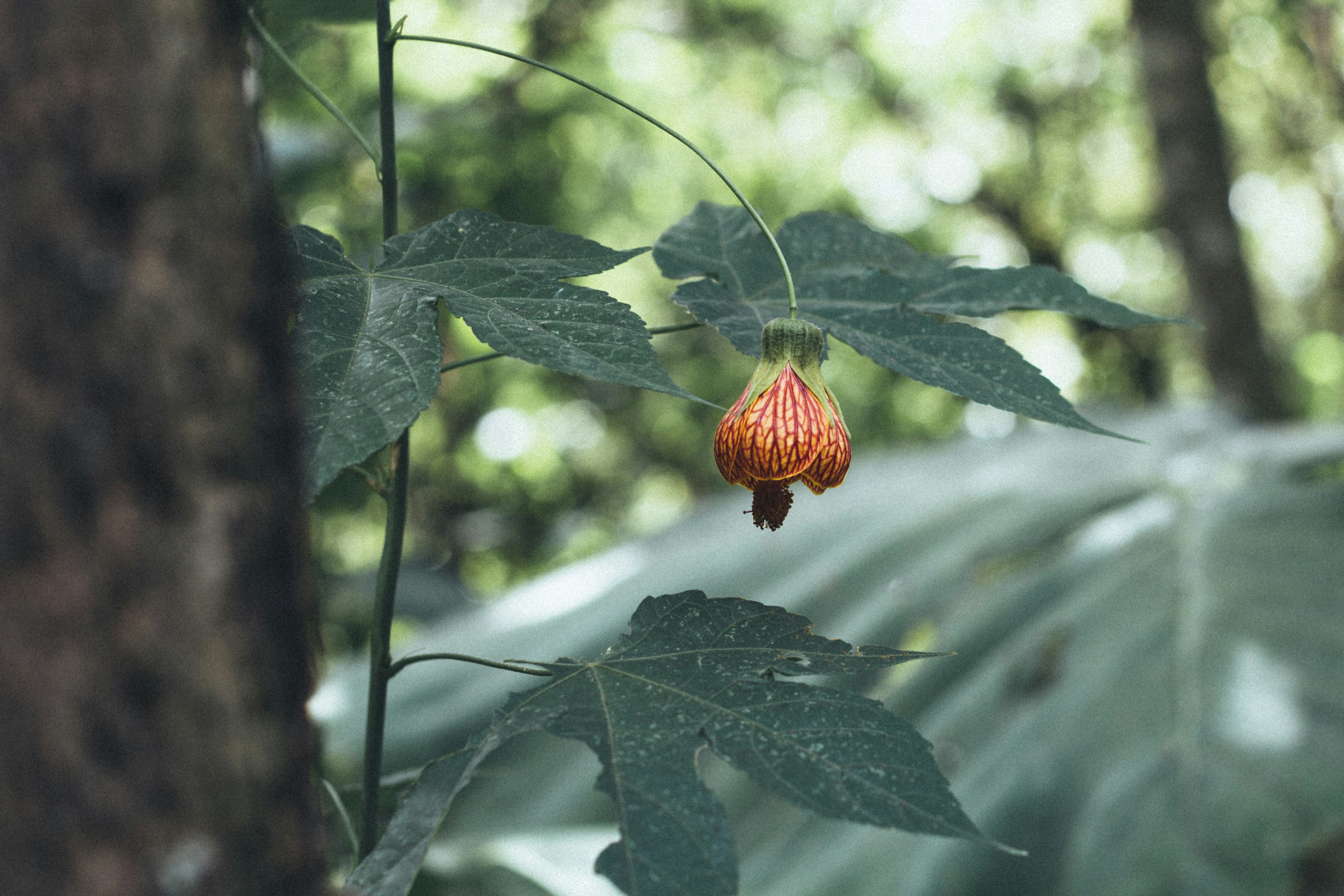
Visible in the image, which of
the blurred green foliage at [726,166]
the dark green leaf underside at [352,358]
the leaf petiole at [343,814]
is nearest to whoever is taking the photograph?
the dark green leaf underside at [352,358]

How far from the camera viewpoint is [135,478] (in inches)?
11.3

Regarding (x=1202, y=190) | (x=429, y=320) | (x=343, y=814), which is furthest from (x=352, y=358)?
(x=1202, y=190)

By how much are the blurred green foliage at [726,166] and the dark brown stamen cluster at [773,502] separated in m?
2.74

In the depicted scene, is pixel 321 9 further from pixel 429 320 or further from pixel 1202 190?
pixel 1202 190

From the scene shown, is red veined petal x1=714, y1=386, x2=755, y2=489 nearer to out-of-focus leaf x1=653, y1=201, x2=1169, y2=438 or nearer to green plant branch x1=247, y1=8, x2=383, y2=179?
out-of-focus leaf x1=653, y1=201, x2=1169, y2=438

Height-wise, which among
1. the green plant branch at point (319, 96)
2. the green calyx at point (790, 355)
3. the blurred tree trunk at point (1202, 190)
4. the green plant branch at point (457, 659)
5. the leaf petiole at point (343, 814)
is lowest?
the leaf petiole at point (343, 814)

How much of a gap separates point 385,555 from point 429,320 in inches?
7.0

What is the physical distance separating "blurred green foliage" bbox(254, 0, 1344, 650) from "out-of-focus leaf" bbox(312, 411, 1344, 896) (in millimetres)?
1121

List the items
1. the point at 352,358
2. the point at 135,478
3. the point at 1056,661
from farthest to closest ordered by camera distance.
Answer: the point at 1056,661
the point at 352,358
the point at 135,478

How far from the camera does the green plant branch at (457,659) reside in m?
0.53

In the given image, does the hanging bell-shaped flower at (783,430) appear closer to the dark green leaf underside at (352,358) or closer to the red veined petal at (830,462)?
the red veined petal at (830,462)

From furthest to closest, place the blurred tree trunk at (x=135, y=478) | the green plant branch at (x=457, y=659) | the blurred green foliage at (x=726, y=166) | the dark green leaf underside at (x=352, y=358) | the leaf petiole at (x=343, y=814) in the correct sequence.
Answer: the blurred green foliage at (x=726, y=166), the leaf petiole at (x=343, y=814), the green plant branch at (x=457, y=659), the dark green leaf underside at (x=352, y=358), the blurred tree trunk at (x=135, y=478)

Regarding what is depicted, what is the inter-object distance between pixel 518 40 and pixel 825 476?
165 inches

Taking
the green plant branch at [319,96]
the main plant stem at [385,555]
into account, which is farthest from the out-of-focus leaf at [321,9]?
the main plant stem at [385,555]
